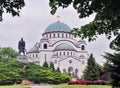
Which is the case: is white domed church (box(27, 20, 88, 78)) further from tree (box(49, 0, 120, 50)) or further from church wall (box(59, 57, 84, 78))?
tree (box(49, 0, 120, 50))

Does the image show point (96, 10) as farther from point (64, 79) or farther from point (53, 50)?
point (53, 50)

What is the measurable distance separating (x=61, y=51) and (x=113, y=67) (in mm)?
79988

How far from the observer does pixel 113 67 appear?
65.2ft

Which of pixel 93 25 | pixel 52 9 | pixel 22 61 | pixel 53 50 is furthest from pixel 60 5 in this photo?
pixel 53 50

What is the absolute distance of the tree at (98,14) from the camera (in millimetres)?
7747

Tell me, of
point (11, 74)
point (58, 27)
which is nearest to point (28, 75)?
point (11, 74)

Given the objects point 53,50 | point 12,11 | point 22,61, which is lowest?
point 12,11

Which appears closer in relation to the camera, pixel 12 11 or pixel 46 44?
pixel 12 11

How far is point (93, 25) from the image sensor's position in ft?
32.9

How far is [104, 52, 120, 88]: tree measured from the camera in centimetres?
1920

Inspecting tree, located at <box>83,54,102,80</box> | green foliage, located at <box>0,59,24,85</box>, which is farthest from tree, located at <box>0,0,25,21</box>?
tree, located at <box>83,54,102,80</box>

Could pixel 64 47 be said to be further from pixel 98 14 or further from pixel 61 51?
pixel 98 14

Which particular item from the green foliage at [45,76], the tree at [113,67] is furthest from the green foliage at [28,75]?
the tree at [113,67]

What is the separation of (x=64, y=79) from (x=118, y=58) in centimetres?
2746
